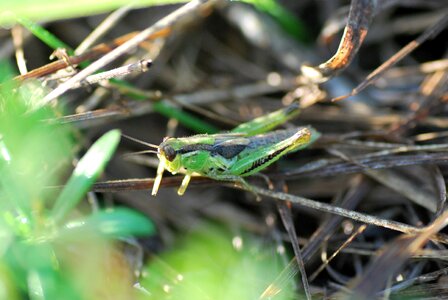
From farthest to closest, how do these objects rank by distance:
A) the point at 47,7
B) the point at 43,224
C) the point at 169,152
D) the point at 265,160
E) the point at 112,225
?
the point at 265,160 < the point at 169,152 < the point at 47,7 < the point at 43,224 < the point at 112,225

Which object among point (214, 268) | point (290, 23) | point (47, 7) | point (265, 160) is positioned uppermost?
point (290, 23)

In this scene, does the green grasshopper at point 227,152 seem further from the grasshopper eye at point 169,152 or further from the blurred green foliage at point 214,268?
the blurred green foliage at point 214,268

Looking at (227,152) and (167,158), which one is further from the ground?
(227,152)

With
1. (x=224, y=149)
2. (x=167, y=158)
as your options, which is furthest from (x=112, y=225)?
(x=224, y=149)

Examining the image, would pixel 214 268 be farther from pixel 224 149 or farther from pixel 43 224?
pixel 43 224

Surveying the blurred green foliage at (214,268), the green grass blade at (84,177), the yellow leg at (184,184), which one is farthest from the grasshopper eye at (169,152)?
the blurred green foliage at (214,268)

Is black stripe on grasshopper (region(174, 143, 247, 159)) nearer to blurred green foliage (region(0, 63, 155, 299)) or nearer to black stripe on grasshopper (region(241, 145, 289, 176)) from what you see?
black stripe on grasshopper (region(241, 145, 289, 176))

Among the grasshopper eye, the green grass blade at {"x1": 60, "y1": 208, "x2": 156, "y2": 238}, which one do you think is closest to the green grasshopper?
the grasshopper eye

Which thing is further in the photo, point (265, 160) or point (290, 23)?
point (290, 23)
